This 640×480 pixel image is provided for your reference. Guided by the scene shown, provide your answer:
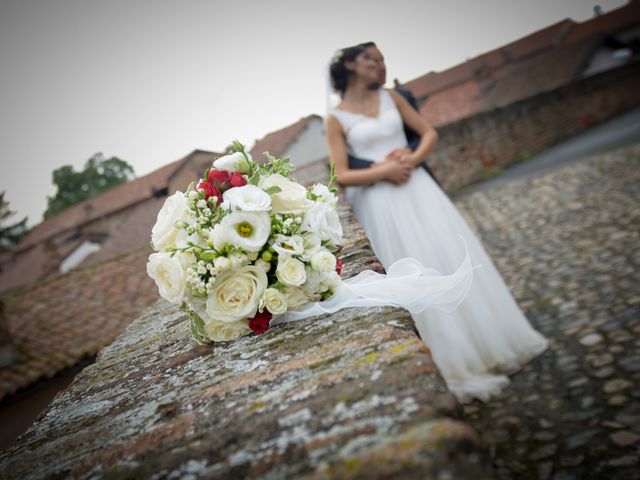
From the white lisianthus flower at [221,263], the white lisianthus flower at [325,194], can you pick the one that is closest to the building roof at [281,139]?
the white lisianthus flower at [325,194]

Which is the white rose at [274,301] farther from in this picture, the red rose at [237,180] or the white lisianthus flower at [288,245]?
the red rose at [237,180]

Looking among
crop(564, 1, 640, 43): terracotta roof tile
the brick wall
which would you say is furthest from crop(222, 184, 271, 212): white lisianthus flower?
crop(564, 1, 640, 43): terracotta roof tile

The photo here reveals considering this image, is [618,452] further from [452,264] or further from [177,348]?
[177,348]

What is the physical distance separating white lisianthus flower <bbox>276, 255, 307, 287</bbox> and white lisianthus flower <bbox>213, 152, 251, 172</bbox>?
431 millimetres

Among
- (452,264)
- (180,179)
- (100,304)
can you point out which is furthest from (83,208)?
(452,264)

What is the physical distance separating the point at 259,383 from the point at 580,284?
3.91m

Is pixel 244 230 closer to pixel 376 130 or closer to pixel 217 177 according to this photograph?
pixel 217 177

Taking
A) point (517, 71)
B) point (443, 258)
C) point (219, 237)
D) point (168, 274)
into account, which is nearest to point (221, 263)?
point (219, 237)

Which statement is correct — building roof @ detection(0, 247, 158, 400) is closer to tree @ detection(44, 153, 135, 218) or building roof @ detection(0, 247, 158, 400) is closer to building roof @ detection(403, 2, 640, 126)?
building roof @ detection(403, 2, 640, 126)

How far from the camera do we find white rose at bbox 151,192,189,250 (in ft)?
4.81

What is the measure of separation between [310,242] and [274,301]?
0.27 meters

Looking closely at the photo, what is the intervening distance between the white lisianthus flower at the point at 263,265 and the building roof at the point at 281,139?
2514cm

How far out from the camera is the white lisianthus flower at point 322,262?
1.41 metres

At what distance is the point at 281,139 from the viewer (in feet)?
91.3
